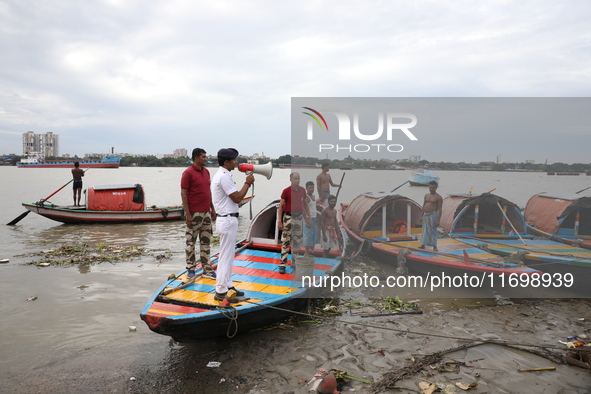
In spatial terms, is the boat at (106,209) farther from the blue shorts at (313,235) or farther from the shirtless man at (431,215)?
the shirtless man at (431,215)

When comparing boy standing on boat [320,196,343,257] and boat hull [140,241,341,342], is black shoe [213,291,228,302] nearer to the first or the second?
boat hull [140,241,341,342]

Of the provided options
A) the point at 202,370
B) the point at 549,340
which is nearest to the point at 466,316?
the point at 549,340

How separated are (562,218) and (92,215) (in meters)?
16.6

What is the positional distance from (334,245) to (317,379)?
14.9 feet

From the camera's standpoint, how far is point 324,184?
7941mm

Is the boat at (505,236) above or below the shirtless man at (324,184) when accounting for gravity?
below

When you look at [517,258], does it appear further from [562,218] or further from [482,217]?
[482,217]

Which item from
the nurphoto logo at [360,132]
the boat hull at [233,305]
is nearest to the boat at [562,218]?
the nurphoto logo at [360,132]

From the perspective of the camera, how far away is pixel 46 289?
786 centimetres

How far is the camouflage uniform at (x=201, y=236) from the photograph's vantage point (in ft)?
21.2

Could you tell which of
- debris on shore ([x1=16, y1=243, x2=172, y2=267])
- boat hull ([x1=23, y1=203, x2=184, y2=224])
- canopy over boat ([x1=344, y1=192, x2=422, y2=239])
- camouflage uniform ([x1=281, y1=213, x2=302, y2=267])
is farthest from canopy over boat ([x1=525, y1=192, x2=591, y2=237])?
boat hull ([x1=23, y1=203, x2=184, y2=224])

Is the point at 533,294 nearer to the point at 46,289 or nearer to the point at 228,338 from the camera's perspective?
the point at 228,338

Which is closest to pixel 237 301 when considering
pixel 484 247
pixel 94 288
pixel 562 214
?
pixel 94 288

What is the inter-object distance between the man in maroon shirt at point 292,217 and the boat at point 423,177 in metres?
2.40
